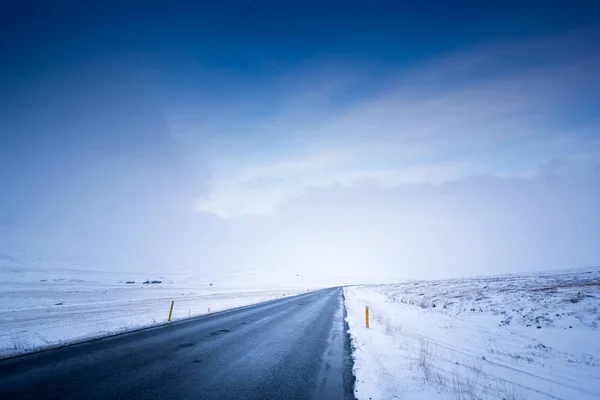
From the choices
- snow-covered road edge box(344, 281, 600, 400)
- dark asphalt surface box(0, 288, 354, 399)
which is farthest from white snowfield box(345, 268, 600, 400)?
dark asphalt surface box(0, 288, 354, 399)

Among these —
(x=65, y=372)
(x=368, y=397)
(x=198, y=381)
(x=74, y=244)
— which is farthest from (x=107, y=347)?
(x=74, y=244)

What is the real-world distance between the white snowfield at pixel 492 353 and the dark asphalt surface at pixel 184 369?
3.68 ft

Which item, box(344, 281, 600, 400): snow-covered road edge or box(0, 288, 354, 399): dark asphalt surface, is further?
box(344, 281, 600, 400): snow-covered road edge

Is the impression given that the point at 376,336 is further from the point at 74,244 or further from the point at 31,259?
the point at 74,244

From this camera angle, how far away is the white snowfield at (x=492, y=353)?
20.4ft

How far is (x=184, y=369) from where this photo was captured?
6711 mm

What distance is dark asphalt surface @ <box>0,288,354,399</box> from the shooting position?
206 inches

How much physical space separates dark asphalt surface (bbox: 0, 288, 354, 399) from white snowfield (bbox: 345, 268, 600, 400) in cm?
112

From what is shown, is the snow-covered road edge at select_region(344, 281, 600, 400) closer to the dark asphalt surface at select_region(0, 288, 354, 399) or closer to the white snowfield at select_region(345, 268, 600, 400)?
the white snowfield at select_region(345, 268, 600, 400)

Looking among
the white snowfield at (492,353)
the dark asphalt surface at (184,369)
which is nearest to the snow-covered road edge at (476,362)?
the white snowfield at (492,353)

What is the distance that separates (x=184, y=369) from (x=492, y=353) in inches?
417

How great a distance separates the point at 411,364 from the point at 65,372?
9.03 m

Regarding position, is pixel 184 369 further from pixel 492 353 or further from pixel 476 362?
pixel 492 353

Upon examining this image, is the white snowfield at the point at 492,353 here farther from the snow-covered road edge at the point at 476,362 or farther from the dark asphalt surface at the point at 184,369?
the dark asphalt surface at the point at 184,369
